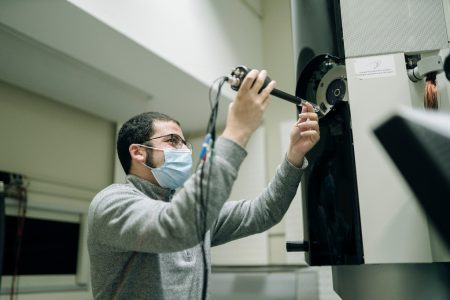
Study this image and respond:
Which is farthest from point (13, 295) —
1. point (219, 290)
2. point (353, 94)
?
point (353, 94)

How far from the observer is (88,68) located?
1832 millimetres

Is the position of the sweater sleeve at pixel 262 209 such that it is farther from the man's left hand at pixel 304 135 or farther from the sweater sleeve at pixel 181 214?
the sweater sleeve at pixel 181 214

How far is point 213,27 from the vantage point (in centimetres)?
216

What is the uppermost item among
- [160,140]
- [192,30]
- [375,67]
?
[192,30]

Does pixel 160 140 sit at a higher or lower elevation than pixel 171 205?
higher

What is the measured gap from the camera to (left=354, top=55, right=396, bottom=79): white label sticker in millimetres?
905

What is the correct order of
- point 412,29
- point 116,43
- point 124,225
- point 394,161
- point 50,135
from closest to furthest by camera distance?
point 394,161, point 124,225, point 412,29, point 116,43, point 50,135

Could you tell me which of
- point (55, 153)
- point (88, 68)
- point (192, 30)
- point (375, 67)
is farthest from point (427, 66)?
point (55, 153)

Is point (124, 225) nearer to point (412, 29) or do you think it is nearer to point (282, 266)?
point (412, 29)

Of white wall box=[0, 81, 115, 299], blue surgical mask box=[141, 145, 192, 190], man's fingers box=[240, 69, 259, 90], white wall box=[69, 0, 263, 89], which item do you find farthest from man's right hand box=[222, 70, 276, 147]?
white wall box=[0, 81, 115, 299]

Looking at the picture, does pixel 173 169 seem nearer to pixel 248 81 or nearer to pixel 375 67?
pixel 248 81

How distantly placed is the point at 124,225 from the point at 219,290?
4.92 ft

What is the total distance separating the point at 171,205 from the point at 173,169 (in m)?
0.31

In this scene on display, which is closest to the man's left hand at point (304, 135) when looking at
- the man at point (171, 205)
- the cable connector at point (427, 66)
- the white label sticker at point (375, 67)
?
the man at point (171, 205)
